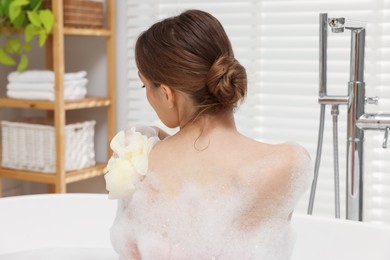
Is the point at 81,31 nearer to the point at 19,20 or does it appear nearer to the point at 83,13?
the point at 83,13

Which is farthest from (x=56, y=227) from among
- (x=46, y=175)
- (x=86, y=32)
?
(x=86, y=32)

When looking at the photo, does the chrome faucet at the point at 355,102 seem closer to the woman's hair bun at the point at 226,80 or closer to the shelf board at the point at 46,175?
the woman's hair bun at the point at 226,80

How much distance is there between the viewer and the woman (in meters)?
1.32

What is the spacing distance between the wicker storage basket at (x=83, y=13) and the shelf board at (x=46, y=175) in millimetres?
654

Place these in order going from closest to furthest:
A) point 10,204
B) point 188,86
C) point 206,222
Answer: point 188,86 < point 206,222 < point 10,204

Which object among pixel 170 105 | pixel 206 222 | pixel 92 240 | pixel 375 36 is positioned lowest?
pixel 92 240

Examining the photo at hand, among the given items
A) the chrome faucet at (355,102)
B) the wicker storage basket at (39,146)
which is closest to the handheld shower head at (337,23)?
the chrome faucet at (355,102)

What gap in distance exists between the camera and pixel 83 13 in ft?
9.64

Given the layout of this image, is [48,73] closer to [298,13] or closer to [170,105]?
[298,13]

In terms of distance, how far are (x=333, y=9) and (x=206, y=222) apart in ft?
4.75

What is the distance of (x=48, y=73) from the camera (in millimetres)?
2842

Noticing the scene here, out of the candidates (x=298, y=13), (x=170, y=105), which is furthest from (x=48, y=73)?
(x=170, y=105)

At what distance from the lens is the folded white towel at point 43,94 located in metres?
2.85

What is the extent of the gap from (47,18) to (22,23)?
0.19 meters
